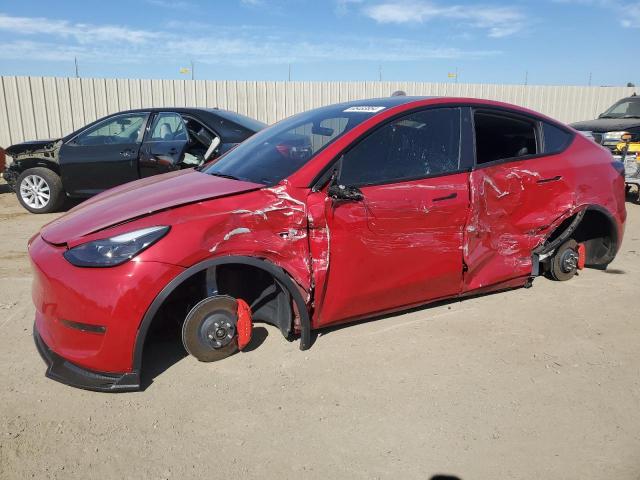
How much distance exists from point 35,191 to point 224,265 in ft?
20.5

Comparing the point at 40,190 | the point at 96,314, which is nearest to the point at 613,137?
the point at 96,314

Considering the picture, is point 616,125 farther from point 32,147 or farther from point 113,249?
point 32,147

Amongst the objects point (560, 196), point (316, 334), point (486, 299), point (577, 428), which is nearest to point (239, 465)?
point (316, 334)

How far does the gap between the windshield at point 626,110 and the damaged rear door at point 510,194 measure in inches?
299

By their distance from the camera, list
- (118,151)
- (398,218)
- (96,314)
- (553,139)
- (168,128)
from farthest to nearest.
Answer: (118,151) → (168,128) → (553,139) → (398,218) → (96,314)

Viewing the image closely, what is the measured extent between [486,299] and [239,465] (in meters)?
2.60

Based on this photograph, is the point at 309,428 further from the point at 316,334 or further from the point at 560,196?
the point at 560,196

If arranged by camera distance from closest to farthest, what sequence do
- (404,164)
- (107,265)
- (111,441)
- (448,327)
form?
(111,441), (107,265), (404,164), (448,327)

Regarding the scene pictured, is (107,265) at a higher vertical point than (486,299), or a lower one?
higher

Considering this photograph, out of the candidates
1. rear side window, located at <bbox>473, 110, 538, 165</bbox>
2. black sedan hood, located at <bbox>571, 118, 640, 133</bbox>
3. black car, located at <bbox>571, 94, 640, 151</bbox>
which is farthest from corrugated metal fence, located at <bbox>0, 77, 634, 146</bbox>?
rear side window, located at <bbox>473, 110, 538, 165</bbox>

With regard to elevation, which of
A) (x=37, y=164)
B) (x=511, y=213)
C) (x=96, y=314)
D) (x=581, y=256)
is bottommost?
(x=581, y=256)

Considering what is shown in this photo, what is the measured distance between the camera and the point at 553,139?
13.5 feet

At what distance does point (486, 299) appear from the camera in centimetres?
418

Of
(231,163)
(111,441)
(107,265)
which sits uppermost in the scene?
(231,163)
